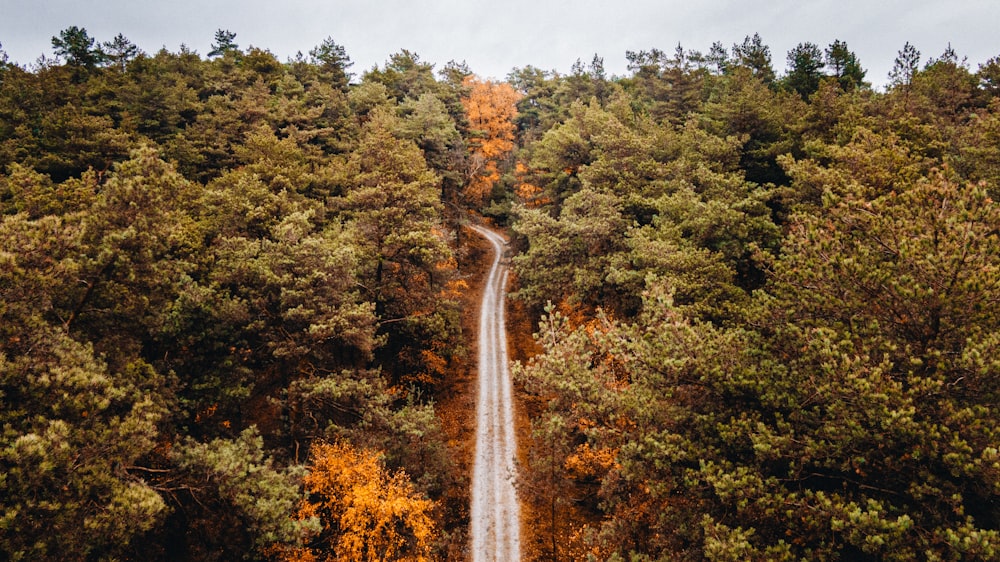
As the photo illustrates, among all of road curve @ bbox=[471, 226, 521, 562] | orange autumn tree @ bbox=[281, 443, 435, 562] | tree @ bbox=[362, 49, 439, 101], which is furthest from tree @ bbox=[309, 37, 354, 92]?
orange autumn tree @ bbox=[281, 443, 435, 562]

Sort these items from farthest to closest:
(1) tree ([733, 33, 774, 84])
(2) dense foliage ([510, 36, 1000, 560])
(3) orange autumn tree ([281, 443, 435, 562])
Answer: (1) tree ([733, 33, 774, 84]) < (3) orange autumn tree ([281, 443, 435, 562]) < (2) dense foliage ([510, 36, 1000, 560])

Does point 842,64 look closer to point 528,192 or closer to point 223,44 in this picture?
point 528,192

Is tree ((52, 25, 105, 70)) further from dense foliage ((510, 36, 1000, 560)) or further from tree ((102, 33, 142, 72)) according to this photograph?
dense foliage ((510, 36, 1000, 560))

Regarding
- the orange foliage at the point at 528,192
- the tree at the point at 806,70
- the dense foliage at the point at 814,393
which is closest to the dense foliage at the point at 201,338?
the dense foliage at the point at 814,393

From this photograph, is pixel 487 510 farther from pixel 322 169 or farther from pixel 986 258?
pixel 322 169

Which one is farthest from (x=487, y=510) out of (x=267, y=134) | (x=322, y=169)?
(x=267, y=134)

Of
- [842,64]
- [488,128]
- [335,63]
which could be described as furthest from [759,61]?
[335,63]
